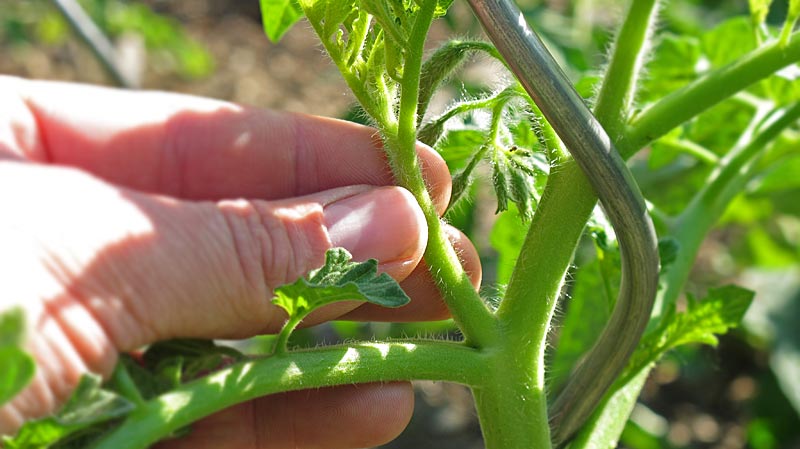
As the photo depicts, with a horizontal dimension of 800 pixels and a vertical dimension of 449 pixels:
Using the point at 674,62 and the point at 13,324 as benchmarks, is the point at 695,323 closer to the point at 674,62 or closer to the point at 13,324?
the point at 674,62

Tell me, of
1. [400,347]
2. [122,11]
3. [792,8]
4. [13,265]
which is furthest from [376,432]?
[122,11]

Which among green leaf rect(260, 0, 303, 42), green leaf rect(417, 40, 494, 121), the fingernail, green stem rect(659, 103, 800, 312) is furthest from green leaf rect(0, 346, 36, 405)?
green stem rect(659, 103, 800, 312)

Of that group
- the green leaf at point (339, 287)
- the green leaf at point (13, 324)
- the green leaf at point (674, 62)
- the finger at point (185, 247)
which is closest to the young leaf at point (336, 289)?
the green leaf at point (339, 287)

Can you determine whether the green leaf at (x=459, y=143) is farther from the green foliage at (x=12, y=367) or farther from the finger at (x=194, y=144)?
the green foliage at (x=12, y=367)

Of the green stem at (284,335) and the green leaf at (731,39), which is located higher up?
the green leaf at (731,39)

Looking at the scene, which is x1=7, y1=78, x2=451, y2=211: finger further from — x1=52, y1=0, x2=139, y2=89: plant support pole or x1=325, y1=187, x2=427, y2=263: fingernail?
x1=52, y1=0, x2=139, y2=89: plant support pole
